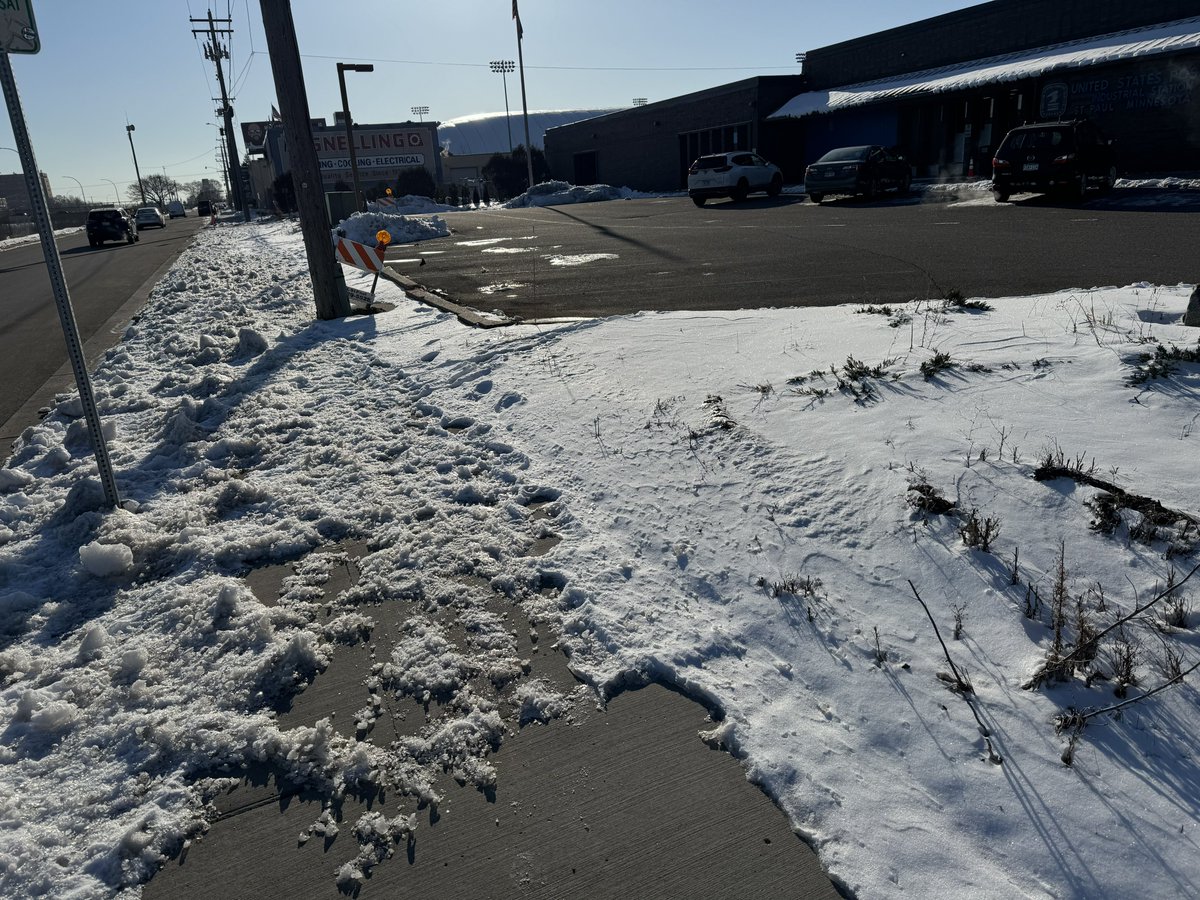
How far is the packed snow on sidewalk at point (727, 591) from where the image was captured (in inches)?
93.2

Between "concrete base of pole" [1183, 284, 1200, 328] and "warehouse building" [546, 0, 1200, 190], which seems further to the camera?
"warehouse building" [546, 0, 1200, 190]

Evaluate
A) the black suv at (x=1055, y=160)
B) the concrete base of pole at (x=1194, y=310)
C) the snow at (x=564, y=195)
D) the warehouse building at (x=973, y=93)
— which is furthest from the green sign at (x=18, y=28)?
the snow at (x=564, y=195)

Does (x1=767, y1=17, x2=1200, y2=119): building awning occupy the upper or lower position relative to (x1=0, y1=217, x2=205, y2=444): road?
upper

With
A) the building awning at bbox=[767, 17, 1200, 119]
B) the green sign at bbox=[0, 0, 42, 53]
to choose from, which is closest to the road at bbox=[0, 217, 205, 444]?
the green sign at bbox=[0, 0, 42, 53]

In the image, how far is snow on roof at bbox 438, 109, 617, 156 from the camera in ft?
498

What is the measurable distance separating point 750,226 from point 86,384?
1736 centimetres

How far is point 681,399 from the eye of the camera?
5.38 m

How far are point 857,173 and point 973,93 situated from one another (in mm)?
8191

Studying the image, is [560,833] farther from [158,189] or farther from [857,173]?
[158,189]

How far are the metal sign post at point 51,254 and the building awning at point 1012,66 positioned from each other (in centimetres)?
2731

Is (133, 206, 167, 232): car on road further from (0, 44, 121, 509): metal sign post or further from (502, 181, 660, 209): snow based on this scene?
(0, 44, 121, 509): metal sign post

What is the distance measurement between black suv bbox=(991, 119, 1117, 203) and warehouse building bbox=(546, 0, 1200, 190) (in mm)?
4627

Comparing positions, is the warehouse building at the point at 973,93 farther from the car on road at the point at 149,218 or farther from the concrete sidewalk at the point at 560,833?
the car on road at the point at 149,218

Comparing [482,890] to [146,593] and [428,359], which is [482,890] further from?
[428,359]
